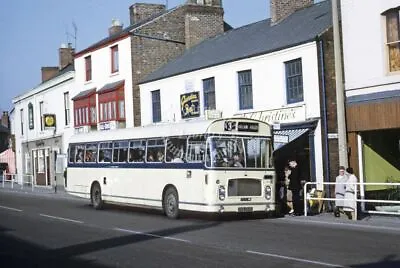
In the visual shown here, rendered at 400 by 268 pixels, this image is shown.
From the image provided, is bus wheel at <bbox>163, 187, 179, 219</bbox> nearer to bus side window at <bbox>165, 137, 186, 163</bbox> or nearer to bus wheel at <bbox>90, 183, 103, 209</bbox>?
bus side window at <bbox>165, 137, 186, 163</bbox>

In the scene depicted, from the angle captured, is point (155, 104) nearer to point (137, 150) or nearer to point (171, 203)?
point (137, 150)

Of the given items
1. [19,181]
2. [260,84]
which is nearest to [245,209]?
[260,84]

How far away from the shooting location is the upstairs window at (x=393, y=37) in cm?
1962

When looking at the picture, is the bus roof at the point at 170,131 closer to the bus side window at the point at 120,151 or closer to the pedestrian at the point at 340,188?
the bus side window at the point at 120,151

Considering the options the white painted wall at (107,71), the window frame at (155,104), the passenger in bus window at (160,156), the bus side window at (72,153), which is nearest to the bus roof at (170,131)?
the passenger in bus window at (160,156)

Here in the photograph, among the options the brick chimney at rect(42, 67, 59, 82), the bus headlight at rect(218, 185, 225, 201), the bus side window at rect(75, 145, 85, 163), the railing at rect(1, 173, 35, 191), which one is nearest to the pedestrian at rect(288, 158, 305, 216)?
the bus headlight at rect(218, 185, 225, 201)

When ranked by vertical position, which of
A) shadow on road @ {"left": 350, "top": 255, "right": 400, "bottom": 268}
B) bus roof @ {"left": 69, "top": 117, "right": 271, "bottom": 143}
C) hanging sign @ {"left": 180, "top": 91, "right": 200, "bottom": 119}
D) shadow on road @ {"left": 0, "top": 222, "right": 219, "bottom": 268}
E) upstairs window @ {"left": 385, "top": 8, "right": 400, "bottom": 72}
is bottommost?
shadow on road @ {"left": 350, "top": 255, "right": 400, "bottom": 268}

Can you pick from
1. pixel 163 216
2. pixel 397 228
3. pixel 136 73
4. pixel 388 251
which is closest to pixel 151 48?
pixel 136 73

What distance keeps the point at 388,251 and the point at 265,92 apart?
13.2m

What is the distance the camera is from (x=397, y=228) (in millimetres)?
16000

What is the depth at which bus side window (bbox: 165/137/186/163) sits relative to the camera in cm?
1972

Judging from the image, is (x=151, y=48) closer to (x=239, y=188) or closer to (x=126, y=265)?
(x=239, y=188)

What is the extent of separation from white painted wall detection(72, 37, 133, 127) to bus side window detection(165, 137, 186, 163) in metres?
14.8

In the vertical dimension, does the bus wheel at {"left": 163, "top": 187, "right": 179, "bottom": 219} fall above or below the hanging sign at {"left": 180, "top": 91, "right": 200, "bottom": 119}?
below
